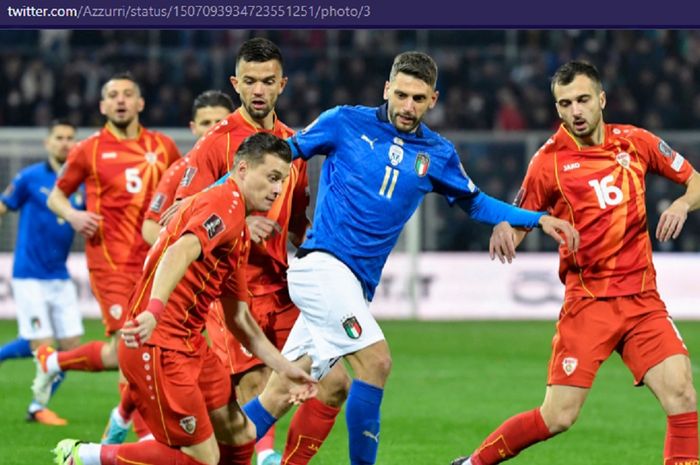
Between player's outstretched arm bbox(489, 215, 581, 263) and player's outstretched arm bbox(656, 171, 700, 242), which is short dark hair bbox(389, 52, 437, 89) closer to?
player's outstretched arm bbox(489, 215, 581, 263)

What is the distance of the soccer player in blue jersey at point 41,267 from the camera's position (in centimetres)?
1203

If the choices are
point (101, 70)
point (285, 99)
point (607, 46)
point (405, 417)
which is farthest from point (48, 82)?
point (405, 417)

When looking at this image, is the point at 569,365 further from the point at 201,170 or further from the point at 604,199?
the point at 201,170

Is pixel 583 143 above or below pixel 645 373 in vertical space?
above

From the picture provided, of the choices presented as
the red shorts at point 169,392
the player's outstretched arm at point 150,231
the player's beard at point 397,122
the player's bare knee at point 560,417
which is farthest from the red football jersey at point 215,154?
the player's bare knee at point 560,417

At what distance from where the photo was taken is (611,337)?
731 centimetres

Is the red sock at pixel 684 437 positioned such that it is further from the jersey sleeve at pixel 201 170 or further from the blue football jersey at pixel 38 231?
the blue football jersey at pixel 38 231

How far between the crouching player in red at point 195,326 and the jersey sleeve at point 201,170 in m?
1.01

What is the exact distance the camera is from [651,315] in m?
7.30

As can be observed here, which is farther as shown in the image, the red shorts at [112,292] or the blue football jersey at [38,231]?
the blue football jersey at [38,231]

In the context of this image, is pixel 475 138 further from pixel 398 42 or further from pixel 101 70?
pixel 101 70

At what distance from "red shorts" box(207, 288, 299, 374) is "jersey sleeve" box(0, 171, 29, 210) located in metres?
4.94

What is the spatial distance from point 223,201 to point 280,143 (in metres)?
0.43

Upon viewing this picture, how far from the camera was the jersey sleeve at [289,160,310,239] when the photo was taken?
7.78m
